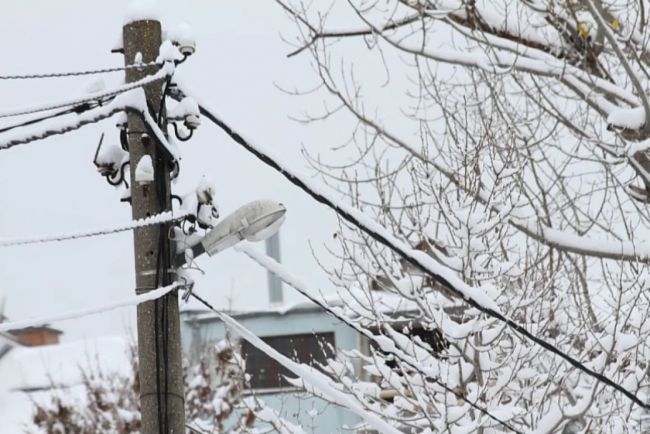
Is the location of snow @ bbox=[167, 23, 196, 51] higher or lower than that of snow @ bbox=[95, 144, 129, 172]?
higher

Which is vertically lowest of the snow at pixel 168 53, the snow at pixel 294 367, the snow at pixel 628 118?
the snow at pixel 294 367

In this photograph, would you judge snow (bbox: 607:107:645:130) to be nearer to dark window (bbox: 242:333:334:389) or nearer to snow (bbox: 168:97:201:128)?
snow (bbox: 168:97:201:128)

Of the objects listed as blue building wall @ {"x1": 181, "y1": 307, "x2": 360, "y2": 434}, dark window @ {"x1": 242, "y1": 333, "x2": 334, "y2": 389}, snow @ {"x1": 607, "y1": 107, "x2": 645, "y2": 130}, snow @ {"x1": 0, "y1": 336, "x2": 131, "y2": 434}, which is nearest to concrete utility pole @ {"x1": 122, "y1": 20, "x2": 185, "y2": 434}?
snow @ {"x1": 607, "y1": 107, "x2": 645, "y2": 130}

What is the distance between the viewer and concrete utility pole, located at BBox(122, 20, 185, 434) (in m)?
4.58

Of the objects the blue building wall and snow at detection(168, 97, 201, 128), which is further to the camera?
the blue building wall

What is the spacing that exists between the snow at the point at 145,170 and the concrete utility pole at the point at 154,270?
7 centimetres

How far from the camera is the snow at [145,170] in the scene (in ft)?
15.1

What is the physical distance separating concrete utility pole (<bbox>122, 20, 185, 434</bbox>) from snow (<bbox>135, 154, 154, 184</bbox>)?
7 cm

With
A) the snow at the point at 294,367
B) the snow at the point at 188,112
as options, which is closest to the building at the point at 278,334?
the snow at the point at 294,367

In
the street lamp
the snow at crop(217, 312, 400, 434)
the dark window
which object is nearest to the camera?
the street lamp

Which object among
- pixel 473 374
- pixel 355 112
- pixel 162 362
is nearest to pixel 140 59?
pixel 162 362

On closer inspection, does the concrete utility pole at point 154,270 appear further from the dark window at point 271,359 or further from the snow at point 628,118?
the dark window at point 271,359

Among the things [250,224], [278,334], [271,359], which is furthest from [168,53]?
[278,334]

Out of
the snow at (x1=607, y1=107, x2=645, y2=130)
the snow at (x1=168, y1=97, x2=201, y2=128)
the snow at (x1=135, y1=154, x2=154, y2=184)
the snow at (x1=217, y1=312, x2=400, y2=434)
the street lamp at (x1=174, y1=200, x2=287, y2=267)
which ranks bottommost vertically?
the snow at (x1=217, y1=312, x2=400, y2=434)
